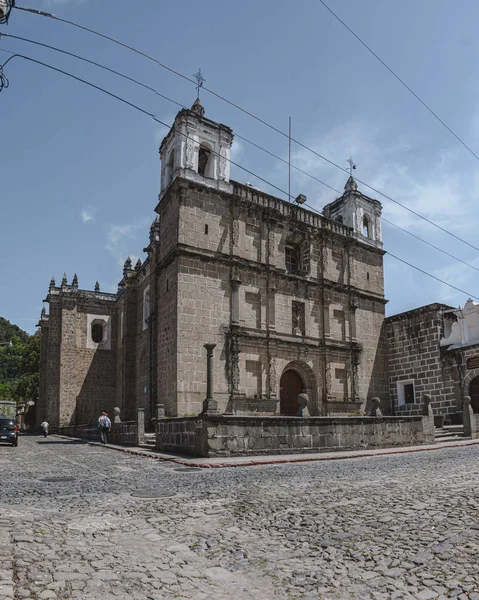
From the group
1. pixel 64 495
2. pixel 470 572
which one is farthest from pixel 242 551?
pixel 64 495

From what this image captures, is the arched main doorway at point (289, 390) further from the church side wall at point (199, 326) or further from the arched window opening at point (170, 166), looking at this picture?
the arched window opening at point (170, 166)

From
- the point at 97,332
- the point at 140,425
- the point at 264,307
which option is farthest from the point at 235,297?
the point at 97,332

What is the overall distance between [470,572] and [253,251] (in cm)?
1986

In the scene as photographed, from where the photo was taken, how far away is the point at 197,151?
22.3 meters

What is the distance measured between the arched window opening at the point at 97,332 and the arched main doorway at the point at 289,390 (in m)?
16.1

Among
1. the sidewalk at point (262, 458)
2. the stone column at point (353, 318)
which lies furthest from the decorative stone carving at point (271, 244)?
the sidewalk at point (262, 458)

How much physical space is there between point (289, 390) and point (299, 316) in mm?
3586

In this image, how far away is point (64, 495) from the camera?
7340 mm

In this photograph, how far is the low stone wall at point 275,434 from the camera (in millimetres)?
13453

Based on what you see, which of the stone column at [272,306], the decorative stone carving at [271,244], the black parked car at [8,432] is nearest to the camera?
the black parked car at [8,432]

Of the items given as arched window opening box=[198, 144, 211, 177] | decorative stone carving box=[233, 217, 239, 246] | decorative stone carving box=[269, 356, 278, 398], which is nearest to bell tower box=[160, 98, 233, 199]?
arched window opening box=[198, 144, 211, 177]

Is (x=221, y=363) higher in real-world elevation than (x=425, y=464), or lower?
higher

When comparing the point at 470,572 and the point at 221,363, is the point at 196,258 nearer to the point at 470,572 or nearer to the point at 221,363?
the point at 221,363

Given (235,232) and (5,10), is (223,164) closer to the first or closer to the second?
(235,232)
